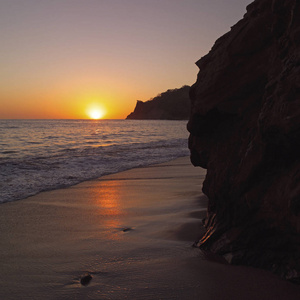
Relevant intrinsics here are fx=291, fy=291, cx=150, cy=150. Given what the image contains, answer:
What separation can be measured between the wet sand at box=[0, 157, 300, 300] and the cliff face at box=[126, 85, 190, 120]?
150m

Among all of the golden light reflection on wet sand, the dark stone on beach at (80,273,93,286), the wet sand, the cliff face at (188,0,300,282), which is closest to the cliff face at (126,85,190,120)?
the golden light reflection on wet sand

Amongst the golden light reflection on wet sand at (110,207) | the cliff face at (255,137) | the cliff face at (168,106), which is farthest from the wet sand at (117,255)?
the cliff face at (168,106)

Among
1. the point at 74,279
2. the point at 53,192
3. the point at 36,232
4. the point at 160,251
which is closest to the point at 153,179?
the point at 53,192

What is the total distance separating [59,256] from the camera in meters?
3.13

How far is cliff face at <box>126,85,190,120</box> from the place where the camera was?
519 feet

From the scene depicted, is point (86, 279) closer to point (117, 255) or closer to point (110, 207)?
point (117, 255)

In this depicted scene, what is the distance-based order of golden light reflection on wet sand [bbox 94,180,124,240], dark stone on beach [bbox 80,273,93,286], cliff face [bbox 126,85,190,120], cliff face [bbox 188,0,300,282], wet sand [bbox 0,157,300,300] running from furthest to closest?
cliff face [bbox 126,85,190,120] < golden light reflection on wet sand [bbox 94,180,124,240] < dark stone on beach [bbox 80,273,93,286] < wet sand [bbox 0,157,300,300] < cliff face [bbox 188,0,300,282]

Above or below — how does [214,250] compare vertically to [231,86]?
below

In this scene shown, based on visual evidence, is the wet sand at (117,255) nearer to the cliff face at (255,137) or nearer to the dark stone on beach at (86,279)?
the dark stone on beach at (86,279)

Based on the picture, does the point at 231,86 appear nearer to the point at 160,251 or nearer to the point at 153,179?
the point at 160,251

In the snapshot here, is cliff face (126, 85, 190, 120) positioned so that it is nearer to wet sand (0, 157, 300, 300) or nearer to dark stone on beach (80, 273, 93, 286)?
wet sand (0, 157, 300, 300)

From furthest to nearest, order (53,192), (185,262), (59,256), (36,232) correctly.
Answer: (53,192) < (36,232) < (59,256) < (185,262)

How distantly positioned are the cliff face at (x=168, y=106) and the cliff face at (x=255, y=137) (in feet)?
497

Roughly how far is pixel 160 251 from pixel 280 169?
154 centimetres
